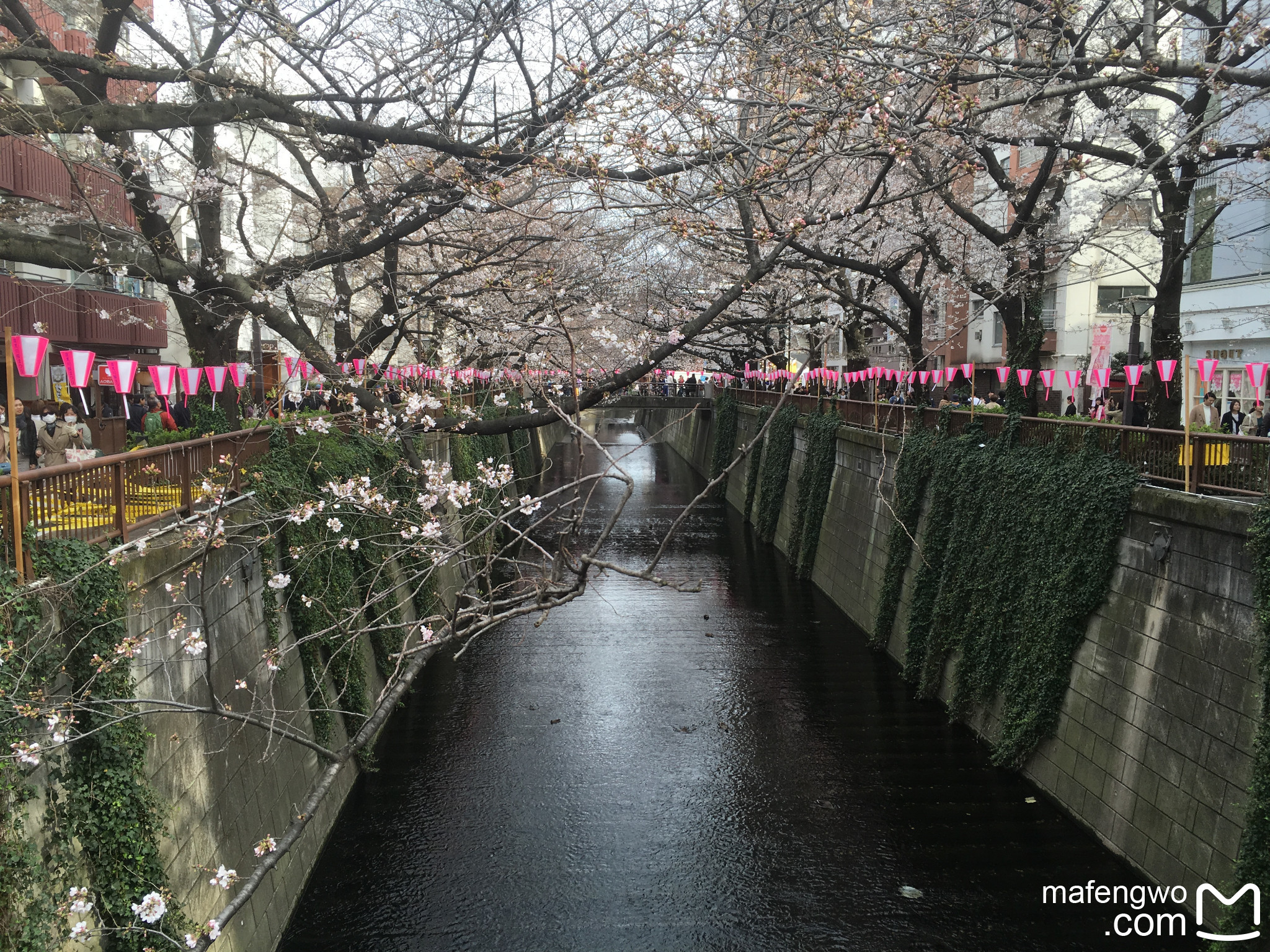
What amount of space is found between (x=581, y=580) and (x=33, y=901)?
11.2 ft

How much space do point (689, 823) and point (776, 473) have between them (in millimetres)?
19233

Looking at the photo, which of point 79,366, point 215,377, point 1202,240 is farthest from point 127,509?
point 1202,240

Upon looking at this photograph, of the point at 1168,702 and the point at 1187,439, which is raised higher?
the point at 1187,439

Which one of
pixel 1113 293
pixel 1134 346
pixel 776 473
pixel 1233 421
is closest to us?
pixel 1134 346

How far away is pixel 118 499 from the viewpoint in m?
6.73

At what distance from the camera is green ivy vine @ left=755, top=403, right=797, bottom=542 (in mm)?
29312

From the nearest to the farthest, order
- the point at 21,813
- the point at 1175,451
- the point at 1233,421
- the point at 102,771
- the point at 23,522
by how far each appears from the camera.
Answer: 1. the point at 21,813
2. the point at 23,522
3. the point at 102,771
4. the point at 1175,451
5. the point at 1233,421

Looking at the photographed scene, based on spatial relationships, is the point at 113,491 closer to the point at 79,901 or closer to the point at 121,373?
the point at 79,901

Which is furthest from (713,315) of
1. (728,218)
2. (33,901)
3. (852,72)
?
(728,218)

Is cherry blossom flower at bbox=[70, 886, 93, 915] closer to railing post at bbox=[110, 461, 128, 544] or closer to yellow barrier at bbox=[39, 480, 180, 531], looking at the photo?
yellow barrier at bbox=[39, 480, 180, 531]

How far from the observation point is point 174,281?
9523 mm

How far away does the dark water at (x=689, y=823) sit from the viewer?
30.5 ft

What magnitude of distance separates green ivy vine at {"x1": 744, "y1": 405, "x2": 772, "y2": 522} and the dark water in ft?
50.5

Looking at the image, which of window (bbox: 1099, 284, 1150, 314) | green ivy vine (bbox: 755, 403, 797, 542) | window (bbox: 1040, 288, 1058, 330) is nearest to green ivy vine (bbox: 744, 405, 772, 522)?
green ivy vine (bbox: 755, 403, 797, 542)
